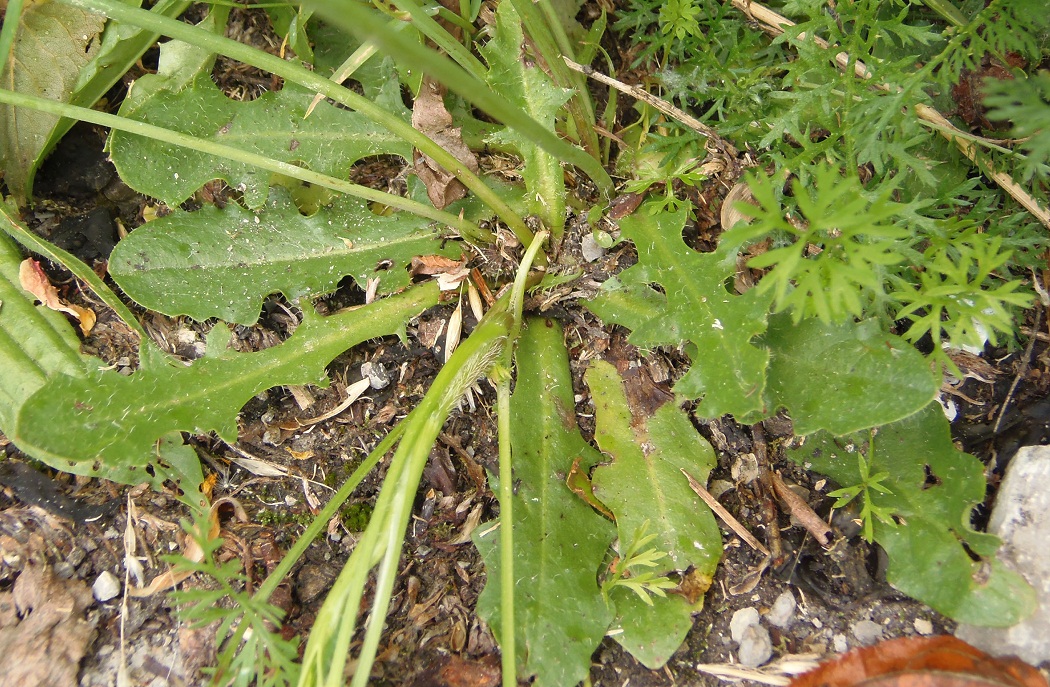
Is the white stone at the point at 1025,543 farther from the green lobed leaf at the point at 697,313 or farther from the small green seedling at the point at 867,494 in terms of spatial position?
the green lobed leaf at the point at 697,313

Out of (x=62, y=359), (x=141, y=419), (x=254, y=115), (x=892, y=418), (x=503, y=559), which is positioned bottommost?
(x=892, y=418)

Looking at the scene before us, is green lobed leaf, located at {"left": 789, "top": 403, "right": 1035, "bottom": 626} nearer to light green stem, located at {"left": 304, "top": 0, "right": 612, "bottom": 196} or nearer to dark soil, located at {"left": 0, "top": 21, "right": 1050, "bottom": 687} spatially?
dark soil, located at {"left": 0, "top": 21, "right": 1050, "bottom": 687}

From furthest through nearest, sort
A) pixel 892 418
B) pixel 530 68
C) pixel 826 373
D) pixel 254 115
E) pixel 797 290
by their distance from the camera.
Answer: pixel 254 115 → pixel 530 68 → pixel 826 373 → pixel 892 418 → pixel 797 290

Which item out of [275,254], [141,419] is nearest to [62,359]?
[141,419]

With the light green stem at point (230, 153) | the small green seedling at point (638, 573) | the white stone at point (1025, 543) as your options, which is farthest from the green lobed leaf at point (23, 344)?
the white stone at point (1025, 543)

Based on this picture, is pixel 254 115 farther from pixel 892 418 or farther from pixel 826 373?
pixel 892 418
